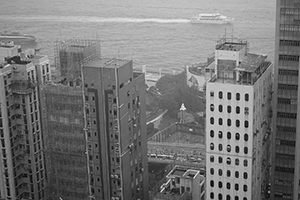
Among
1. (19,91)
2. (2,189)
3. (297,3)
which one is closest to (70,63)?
(19,91)

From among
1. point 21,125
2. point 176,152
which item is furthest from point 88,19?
point 21,125

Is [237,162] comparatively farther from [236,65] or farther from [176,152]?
A: [176,152]

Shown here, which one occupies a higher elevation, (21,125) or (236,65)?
(236,65)

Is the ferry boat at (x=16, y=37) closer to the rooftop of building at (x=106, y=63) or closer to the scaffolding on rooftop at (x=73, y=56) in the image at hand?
the scaffolding on rooftop at (x=73, y=56)

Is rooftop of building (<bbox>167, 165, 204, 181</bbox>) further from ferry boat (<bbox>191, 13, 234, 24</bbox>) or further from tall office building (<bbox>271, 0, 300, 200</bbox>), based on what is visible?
ferry boat (<bbox>191, 13, 234, 24</bbox>)

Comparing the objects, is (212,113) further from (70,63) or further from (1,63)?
(1,63)

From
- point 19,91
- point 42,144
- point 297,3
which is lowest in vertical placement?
point 42,144
